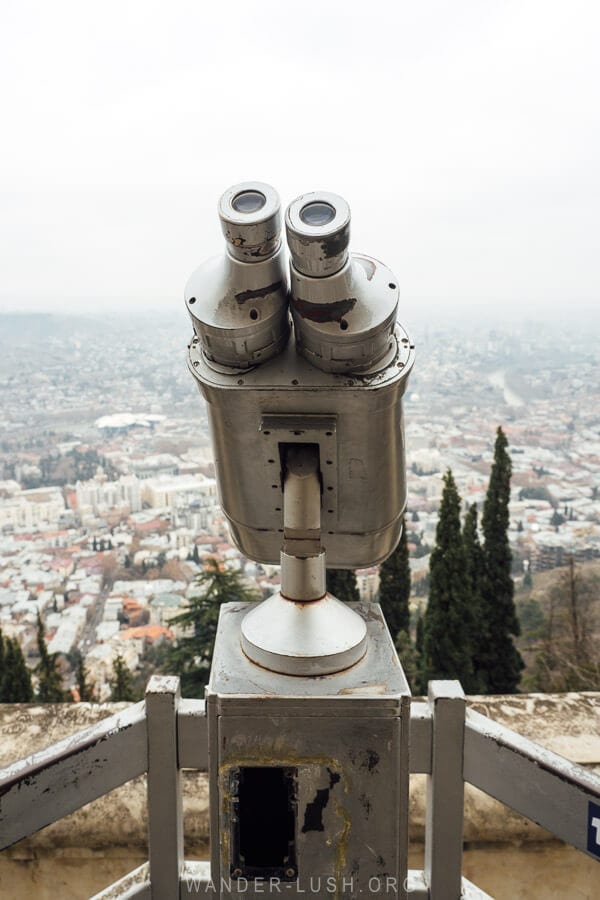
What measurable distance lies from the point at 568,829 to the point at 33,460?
13.1 m

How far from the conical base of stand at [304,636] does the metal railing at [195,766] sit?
0.29 meters

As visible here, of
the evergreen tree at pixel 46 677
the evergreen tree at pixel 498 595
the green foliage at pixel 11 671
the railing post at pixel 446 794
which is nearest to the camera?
the railing post at pixel 446 794

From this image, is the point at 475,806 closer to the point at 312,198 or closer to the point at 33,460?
the point at 312,198

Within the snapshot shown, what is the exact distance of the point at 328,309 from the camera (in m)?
1.36

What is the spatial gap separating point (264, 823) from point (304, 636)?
388 millimetres

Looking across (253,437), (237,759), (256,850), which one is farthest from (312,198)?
(256,850)

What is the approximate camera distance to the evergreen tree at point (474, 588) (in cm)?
840

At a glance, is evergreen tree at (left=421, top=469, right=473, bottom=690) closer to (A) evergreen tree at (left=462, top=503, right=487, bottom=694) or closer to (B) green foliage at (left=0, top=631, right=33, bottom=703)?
(A) evergreen tree at (left=462, top=503, right=487, bottom=694)

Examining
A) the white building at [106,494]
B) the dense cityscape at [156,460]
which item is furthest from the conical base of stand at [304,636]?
the white building at [106,494]

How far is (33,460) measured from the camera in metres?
13.2

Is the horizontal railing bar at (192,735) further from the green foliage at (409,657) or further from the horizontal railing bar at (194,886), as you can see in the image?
the green foliage at (409,657)

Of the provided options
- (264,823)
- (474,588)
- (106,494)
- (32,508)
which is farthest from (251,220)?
(32,508)

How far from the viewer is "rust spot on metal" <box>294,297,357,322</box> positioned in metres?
1.36

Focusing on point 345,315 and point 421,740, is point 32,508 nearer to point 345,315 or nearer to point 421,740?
point 421,740
